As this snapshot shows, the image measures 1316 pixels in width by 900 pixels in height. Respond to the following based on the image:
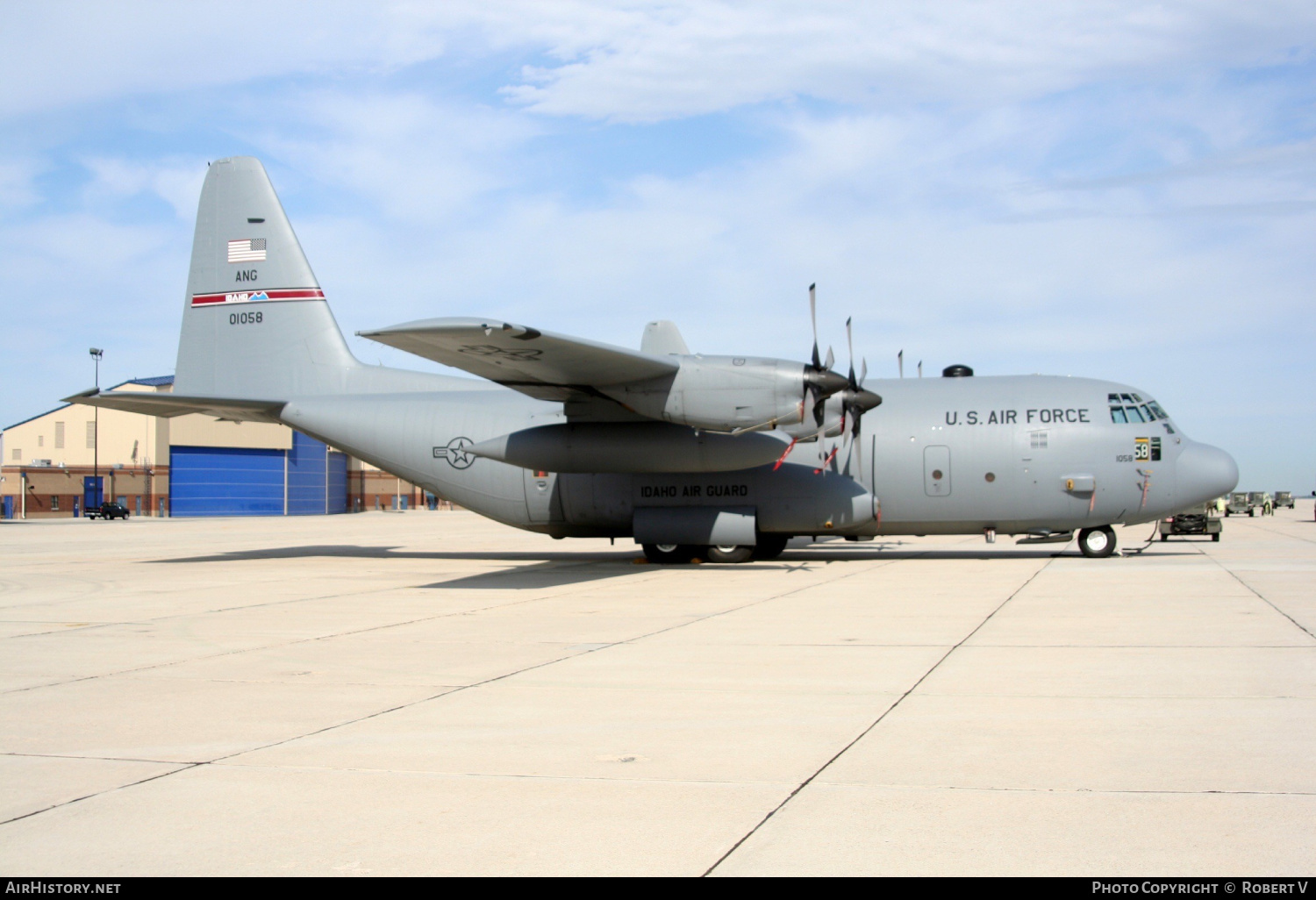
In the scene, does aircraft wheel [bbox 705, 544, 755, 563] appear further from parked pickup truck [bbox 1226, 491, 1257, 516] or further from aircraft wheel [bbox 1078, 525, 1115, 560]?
parked pickup truck [bbox 1226, 491, 1257, 516]

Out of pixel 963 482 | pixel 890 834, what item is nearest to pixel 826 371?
pixel 963 482

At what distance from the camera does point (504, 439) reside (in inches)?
815

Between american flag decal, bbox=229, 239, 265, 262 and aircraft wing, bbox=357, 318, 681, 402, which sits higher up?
american flag decal, bbox=229, 239, 265, 262

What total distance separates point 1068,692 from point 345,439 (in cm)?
1862

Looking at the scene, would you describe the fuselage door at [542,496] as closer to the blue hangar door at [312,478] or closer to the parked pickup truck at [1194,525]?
the parked pickup truck at [1194,525]

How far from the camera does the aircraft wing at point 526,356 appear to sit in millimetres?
15453

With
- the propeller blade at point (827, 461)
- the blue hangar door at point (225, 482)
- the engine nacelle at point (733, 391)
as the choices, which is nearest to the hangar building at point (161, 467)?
the blue hangar door at point (225, 482)

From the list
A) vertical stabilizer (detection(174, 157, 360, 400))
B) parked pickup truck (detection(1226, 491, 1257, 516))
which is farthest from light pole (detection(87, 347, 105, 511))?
parked pickup truck (detection(1226, 491, 1257, 516))

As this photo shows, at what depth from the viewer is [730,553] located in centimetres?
2178

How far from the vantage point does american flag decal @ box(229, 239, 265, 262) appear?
24.3 metres

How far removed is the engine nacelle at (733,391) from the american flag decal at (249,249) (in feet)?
35.9

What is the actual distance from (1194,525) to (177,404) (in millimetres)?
29452

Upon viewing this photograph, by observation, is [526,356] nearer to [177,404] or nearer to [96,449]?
[177,404]

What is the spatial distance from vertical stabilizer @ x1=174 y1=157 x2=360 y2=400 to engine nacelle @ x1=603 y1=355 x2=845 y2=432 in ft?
31.0
